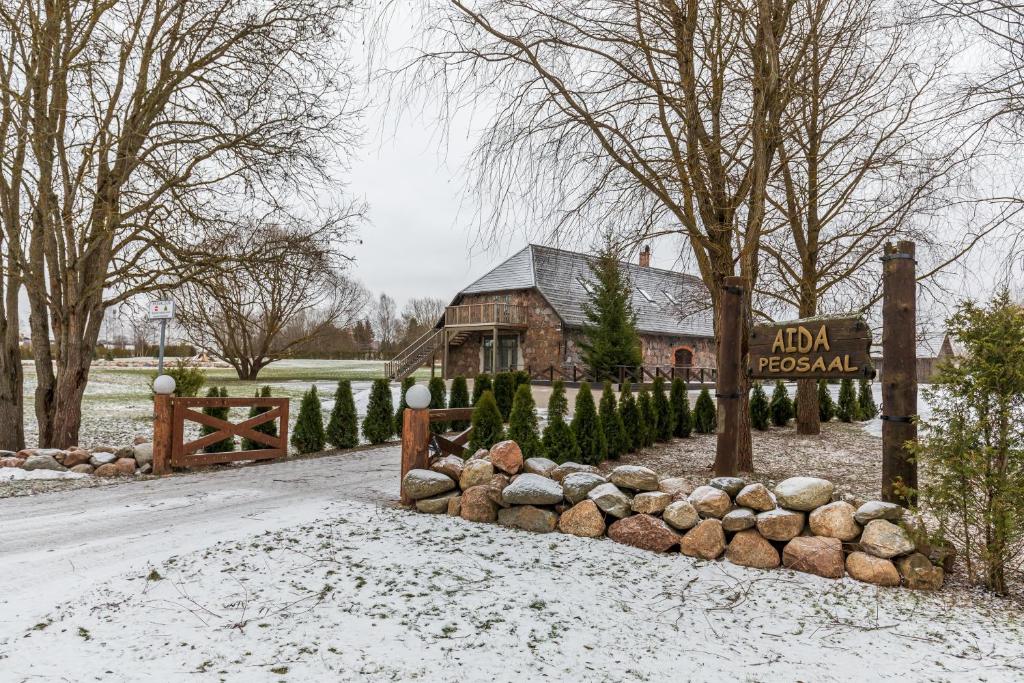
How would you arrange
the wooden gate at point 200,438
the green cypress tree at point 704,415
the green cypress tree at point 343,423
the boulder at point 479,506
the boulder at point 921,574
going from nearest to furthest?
the boulder at point 921,574, the boulder at point 479,506, the wooden gate at point 200,438, the green cypress tree at point 343,423, the green cypress tree at point 704,415

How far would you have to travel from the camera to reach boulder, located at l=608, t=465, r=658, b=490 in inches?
173

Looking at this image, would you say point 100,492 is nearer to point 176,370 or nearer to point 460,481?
point 460,481

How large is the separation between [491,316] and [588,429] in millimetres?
15962

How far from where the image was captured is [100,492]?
5.68m

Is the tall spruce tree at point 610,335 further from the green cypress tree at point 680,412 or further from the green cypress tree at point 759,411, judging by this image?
the green cypress tree at point 680,412

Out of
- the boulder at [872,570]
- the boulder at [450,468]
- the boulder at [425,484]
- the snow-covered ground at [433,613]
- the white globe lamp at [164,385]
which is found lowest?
the snow-covered ground at [433,613]

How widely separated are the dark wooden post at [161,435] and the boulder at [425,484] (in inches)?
137

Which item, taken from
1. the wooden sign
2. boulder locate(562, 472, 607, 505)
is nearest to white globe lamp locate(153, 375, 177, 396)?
boulder locate(562, 472, 607, 505)

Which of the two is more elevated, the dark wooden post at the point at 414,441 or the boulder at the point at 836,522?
the dark wooden post at the point at 414,441

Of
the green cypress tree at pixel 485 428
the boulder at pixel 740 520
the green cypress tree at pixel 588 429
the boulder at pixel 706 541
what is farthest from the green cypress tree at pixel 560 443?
the boulder at pixel 740 520

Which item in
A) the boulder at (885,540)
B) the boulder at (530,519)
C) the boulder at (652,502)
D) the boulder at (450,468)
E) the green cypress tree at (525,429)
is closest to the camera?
the boulder at (885,540)

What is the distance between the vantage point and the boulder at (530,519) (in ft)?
14.8

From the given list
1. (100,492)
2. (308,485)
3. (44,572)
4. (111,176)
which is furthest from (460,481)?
(111,176)

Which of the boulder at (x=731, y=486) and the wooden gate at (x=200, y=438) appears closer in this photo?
the boulder at (x=731, y=486)
